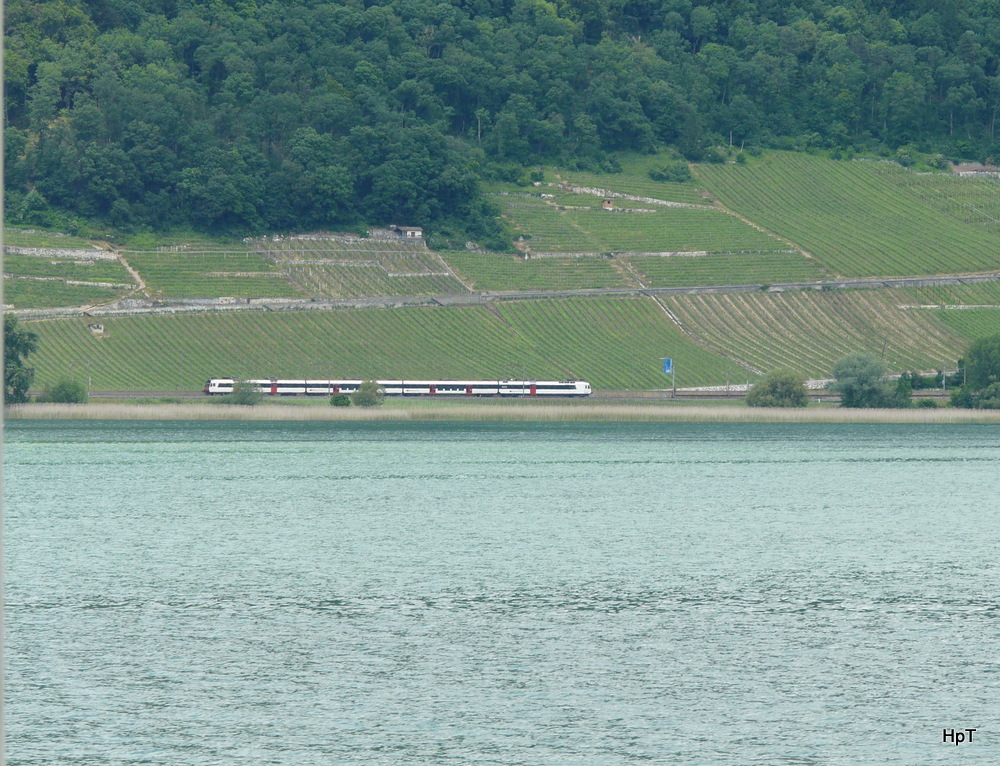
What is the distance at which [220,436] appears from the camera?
404 feet

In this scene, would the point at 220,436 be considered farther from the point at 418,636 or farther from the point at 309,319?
the point at 418,636

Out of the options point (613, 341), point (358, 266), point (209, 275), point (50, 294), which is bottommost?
point (613, 341)

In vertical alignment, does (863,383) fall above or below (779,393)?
above

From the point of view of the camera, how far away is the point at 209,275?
177125 mm

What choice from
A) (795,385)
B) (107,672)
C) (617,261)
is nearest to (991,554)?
(107,672)

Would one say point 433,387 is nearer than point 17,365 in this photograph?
No

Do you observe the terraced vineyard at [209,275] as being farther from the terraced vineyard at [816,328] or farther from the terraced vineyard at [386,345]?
the terraced vineyard at [816,328]

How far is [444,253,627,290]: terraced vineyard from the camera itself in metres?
184

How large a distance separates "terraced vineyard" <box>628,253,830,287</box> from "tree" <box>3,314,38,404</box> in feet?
258

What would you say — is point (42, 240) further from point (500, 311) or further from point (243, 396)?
point (243, 396)

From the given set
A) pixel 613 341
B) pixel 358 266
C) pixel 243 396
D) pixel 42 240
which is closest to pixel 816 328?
pixel 613 341

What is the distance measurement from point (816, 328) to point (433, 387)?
154 feet

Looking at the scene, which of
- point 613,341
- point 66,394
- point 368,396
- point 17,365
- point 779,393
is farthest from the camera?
point 613,341

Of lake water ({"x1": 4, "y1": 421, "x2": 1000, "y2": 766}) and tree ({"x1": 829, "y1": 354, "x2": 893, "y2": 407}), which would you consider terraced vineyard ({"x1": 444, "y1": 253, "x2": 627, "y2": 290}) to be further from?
lake water ({"x1": 4, "y1": 421, "x2": 1000, "y2": 766})
